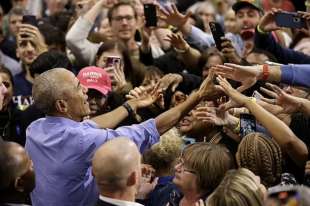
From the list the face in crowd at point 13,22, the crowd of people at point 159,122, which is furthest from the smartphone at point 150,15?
the face in crowd at point 13,22

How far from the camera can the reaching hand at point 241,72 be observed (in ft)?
15.2

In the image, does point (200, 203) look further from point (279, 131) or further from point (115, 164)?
point (279, 131)

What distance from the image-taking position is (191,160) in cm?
403

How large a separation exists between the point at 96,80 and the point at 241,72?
118 cm

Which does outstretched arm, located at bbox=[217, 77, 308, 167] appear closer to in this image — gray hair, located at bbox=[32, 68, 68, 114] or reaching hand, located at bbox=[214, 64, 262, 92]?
reaching hand, located at bbox=[214, 64, 262, 92]

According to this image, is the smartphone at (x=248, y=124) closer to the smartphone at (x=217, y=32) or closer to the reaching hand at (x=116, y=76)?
the smartphone at (x=217, y=32)

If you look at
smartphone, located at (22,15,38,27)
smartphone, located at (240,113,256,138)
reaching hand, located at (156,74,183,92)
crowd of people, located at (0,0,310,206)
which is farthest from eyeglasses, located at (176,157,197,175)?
smartphone, located at (22,15,38,27)

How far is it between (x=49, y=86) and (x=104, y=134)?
394mm

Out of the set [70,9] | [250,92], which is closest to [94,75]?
[250,92]

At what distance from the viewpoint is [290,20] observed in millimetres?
5578

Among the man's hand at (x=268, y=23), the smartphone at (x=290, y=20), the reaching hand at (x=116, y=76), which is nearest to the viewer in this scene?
the smartphone at (x=290, y=20)

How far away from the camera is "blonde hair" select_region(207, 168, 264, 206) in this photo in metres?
3.62

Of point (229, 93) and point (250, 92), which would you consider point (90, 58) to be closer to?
point (250, 92)

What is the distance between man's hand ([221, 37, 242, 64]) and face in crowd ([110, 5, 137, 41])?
133 centimetres
